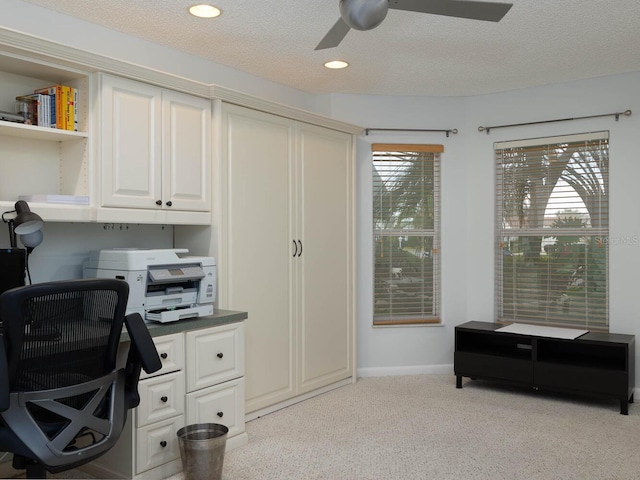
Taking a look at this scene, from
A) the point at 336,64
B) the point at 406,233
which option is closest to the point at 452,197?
the point at 406,233

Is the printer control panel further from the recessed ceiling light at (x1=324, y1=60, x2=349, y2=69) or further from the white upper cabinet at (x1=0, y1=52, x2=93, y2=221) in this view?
the recessed ceiling light at (x1=324, y1=60, x2=349, y2=69)

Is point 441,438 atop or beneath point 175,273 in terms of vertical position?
beneath

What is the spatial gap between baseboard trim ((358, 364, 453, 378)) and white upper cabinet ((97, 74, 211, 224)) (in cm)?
214

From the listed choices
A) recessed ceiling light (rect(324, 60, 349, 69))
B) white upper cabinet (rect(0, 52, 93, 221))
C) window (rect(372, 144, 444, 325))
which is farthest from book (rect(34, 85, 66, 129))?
window (rect(372, 144, 444, 325))

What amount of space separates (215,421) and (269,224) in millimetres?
1328

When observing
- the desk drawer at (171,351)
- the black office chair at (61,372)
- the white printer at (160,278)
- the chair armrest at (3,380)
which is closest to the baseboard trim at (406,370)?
the white printer at (160,278)

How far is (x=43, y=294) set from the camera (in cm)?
186

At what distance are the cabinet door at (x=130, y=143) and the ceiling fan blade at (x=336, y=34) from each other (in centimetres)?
98

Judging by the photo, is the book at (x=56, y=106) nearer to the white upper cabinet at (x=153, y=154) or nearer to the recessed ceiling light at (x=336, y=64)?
the white upper cabinet at (x=153, y=154)

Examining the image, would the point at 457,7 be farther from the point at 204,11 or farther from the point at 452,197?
the point at 452,197

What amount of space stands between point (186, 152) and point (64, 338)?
1.64 meters

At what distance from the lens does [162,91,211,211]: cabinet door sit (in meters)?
3.27

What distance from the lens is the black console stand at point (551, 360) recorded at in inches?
154

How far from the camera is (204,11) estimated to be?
313 cm
